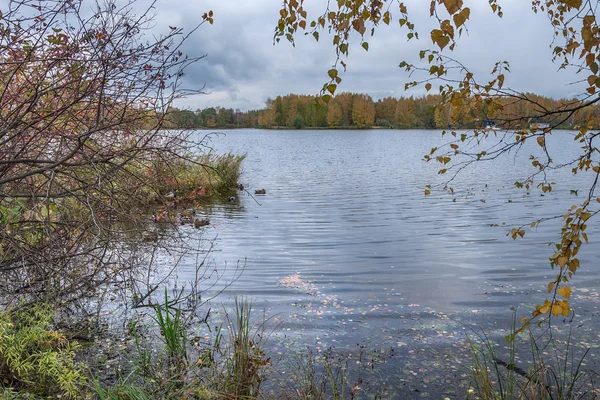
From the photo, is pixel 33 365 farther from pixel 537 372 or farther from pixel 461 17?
pixel 537 372

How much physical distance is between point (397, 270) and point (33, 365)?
654cm

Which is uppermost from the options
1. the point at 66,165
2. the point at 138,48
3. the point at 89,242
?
the point at 138,48

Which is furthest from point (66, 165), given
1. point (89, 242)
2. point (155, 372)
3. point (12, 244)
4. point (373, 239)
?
point (373, 239)

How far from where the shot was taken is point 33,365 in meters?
4.15

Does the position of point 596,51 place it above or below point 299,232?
above

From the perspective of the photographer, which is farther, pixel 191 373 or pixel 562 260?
pixel 191 373

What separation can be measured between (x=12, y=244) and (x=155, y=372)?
1.78m

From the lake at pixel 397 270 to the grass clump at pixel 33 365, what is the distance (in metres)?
2.37

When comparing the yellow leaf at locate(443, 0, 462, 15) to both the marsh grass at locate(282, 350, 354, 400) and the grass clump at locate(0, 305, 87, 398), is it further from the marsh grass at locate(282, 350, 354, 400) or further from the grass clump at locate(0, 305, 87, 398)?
the grass clump at locate(0, 305, 87, 398)

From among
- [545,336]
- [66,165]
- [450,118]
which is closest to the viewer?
[450,118]

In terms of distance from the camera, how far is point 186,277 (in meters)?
8.75

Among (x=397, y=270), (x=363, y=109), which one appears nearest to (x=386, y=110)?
(x=363, y=109)

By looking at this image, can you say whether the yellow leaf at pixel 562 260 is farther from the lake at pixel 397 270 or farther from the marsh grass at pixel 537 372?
the lake at pixel 397 270

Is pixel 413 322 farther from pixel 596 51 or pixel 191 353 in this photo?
pixel 596 51
